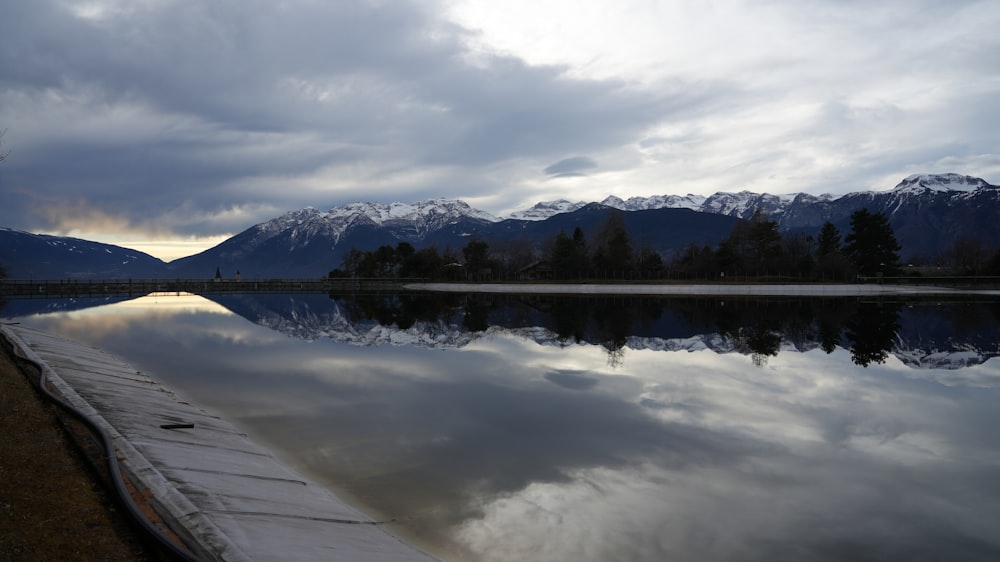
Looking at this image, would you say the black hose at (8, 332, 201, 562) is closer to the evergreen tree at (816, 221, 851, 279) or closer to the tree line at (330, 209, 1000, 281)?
the tree line at (330, 209, 1000, 281)

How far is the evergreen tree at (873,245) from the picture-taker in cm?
10394

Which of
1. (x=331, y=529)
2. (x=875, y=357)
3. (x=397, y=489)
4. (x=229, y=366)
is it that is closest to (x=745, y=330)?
(x=875, y=357)

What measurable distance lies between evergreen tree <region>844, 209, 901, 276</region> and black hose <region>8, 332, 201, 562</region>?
381ft

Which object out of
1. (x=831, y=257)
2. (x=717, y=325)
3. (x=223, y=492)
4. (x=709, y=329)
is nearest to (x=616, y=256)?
(x=831, y=257)

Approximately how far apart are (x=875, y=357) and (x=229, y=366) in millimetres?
26391

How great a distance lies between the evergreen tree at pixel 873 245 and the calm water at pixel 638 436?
84052 millimetres

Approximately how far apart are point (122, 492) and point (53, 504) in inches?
25.5

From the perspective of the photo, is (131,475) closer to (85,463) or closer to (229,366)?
(85,463)

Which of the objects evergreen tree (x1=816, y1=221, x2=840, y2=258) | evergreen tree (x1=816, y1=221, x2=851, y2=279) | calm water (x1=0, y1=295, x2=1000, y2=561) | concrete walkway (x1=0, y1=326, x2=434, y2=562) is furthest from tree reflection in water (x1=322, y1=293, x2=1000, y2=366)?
evergreen tree (x1=816, y1=221, x2=840, y2=258)

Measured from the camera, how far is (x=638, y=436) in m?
13.4

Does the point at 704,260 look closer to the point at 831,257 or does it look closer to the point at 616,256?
the point at 616,256

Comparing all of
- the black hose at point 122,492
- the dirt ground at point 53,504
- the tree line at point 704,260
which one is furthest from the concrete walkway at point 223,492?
the tree line at point 704,260

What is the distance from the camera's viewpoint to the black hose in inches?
224

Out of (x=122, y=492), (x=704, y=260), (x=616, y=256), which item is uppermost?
(x=616, y=256)
